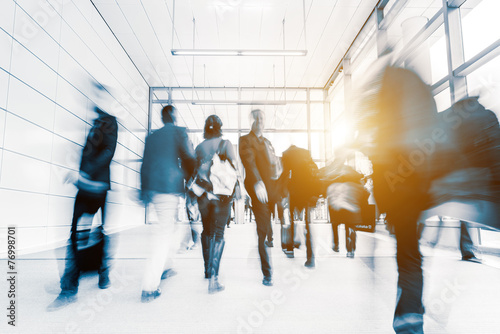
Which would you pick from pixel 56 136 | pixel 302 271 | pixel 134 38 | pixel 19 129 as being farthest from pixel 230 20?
pixel 302 271

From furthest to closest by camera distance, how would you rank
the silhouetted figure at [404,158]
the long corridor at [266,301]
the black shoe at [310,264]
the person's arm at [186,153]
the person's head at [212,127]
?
the black shoe at [310,264], the person's head at [212,127], the person's arm at [186,153], the long corridor at [266,301], the silhouetted figure at [404,158]

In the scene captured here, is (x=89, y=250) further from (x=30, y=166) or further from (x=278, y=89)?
(x=278, y=89)

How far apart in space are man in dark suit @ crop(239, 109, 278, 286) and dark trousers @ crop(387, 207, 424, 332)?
3.74ft

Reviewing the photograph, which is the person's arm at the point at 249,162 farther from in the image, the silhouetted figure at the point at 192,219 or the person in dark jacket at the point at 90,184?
the person in dark jacket at the point at 90,184

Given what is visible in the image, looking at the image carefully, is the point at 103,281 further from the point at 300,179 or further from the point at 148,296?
the point at 300,179

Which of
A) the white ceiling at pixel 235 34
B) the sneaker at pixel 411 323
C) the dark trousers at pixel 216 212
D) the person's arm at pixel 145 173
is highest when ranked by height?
the white ceiling at pixel 235 34

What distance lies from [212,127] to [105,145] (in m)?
0.76

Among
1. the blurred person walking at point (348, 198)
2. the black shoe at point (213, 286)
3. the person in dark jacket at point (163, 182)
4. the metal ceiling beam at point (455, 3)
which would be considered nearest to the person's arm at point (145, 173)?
the person in dark jacket at point (163, 182)

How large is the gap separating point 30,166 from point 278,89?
21.6 ft

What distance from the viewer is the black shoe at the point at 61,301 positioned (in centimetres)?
175

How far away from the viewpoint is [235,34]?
6289 mm

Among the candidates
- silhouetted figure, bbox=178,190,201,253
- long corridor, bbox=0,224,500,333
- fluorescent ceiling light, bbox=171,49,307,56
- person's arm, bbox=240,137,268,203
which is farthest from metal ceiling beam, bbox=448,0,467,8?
silhouetted figure, bbox=178,190,201,253

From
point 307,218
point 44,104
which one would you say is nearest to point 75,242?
point 307,218

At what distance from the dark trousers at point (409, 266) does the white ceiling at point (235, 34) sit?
5.11m
